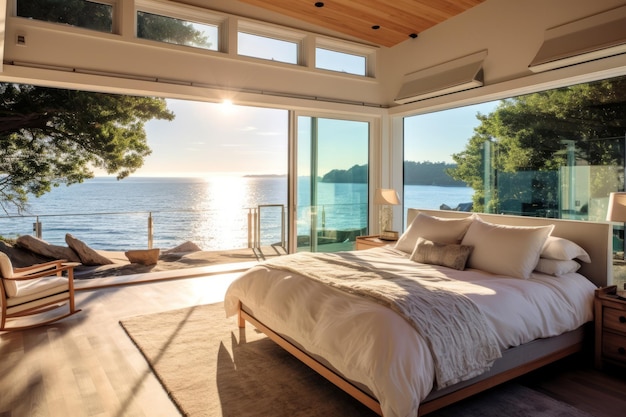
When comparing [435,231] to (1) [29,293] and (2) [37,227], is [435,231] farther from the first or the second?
(2) [37,227]

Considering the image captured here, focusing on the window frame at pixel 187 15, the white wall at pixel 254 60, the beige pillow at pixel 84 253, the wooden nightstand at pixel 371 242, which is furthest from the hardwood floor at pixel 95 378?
the beige pillow at pixel 84 253

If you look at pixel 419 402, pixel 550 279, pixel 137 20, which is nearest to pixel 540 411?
pixel 419 402

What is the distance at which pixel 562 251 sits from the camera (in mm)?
3090

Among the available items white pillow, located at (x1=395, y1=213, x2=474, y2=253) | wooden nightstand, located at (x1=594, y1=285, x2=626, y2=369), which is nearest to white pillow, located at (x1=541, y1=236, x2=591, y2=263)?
wooden nightstand, located at (x1=594, y1=285, x2=626, y2=369)

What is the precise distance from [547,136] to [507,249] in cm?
183

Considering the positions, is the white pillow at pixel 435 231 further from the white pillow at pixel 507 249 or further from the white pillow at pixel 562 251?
the white pillow at pixel 562 251

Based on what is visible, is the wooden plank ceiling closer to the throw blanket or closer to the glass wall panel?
the glass wall panel

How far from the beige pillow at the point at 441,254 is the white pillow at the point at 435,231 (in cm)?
16

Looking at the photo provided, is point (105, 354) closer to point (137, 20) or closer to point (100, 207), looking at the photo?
point (137, 20)

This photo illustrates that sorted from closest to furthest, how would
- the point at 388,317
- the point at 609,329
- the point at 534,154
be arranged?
the point at 388,317
the point at 609,329
the point at 534,154

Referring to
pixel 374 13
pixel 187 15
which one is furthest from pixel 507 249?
pixel 187 15

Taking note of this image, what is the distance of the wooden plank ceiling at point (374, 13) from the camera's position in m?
5.03

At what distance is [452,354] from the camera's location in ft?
6.60

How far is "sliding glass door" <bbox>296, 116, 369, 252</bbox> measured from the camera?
6062 millimetres
